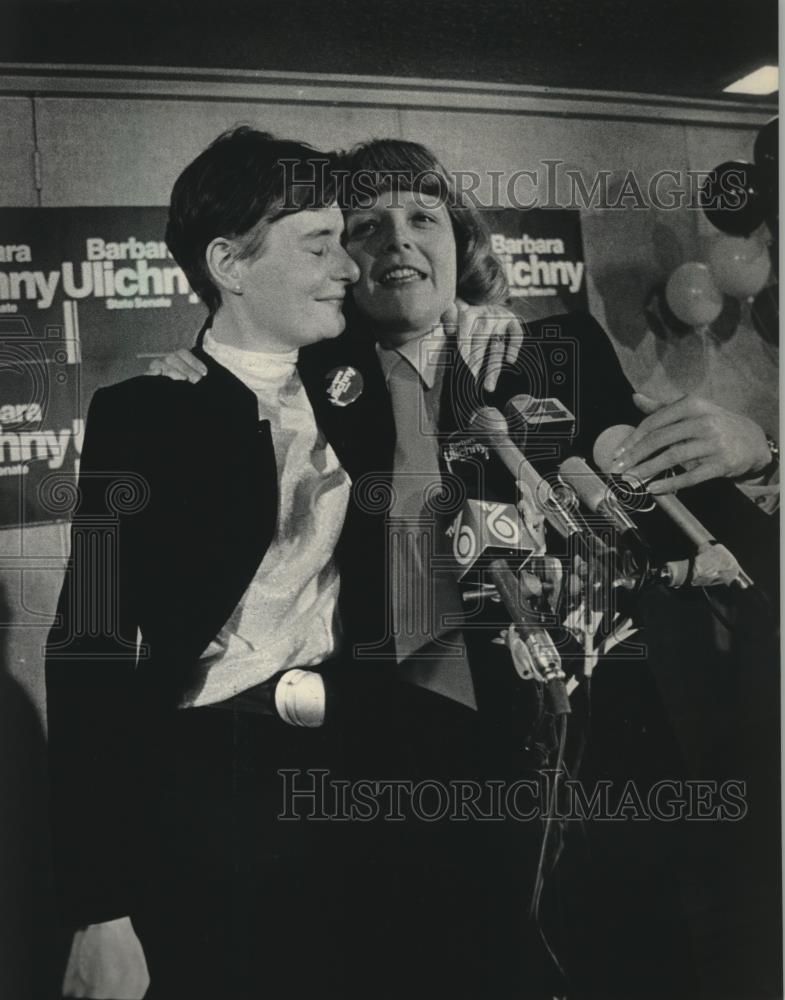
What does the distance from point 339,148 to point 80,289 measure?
64 cm

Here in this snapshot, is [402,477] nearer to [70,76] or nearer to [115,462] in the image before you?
[115,462]

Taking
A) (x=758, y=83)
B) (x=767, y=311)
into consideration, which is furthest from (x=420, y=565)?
(x=758, y=83)

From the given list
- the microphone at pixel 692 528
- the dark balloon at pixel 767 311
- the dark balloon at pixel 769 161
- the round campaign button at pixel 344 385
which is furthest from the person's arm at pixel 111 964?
the dark balloon at pixel 769 161

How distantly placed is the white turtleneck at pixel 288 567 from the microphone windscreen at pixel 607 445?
0.56m

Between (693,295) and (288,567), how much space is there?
3.58ft

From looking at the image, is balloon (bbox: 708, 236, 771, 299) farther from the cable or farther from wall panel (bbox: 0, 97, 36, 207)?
wall panel (bbox: 0, 97, 36, 207)

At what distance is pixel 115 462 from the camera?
76.8 inches

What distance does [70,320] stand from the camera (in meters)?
1.96

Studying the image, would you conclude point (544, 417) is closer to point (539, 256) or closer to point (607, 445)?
point (607, 445)

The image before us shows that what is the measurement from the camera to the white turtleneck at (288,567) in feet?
6.31

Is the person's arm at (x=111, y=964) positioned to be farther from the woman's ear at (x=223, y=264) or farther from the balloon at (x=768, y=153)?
the balloon at (x=768, y=153)

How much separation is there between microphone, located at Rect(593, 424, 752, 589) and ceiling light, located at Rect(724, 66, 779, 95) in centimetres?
82

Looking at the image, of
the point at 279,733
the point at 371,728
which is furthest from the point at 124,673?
the point at 371,728

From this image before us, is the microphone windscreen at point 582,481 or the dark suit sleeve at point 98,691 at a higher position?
the microphone windscreen at point 582,481
